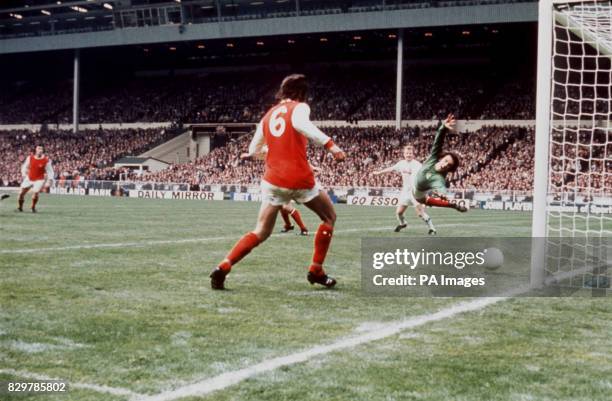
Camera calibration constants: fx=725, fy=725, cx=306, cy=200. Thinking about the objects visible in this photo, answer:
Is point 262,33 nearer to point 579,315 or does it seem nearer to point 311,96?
point 311,96

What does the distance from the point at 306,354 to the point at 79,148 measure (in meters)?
49.4

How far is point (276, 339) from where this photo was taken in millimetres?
4492

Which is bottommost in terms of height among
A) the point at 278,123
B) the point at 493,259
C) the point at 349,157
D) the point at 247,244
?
the point at 493,259

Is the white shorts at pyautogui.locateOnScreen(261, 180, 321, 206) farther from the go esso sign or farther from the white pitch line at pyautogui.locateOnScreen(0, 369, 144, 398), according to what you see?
the go esso sign

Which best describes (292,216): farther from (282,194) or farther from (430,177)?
(282,194)

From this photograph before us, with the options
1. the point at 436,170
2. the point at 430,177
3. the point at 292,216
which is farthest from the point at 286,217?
the point at 436,170

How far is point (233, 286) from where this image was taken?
21.9ft

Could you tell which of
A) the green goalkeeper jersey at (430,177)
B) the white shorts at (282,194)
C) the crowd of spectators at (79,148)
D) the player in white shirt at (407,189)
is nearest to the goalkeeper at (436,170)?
the green goalkeeper jersey at (430,177)

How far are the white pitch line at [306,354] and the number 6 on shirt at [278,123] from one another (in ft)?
6.95

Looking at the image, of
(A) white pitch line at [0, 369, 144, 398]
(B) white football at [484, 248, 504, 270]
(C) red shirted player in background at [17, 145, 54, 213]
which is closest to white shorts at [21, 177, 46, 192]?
(C) red shirted player in background at [17, 145, 54, 213]

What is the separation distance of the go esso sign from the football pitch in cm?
2525

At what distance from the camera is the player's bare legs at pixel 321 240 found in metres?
6.68

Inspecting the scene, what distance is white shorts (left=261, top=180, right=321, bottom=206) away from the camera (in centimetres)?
649

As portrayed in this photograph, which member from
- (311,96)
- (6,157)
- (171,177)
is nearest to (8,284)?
(171,177)
